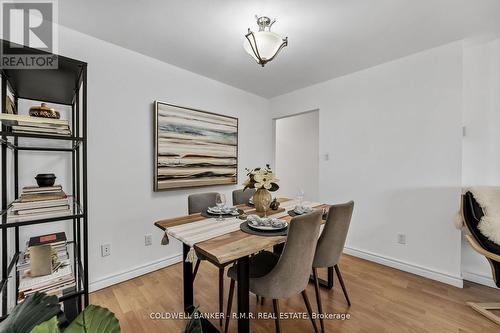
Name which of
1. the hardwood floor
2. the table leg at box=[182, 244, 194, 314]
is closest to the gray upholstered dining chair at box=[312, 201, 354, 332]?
the hardwood floor

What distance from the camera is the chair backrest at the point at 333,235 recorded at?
1631 millimetres

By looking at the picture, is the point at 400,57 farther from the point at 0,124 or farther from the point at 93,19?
the point at 0,124

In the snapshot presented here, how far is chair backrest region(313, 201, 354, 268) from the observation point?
1631 mm

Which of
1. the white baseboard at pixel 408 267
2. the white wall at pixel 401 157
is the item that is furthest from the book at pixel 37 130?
the white baseboard at pixel 408 267

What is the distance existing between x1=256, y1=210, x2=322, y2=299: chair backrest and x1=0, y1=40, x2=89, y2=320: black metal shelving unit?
1.07 metres

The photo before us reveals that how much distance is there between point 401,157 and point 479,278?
1.40 metres

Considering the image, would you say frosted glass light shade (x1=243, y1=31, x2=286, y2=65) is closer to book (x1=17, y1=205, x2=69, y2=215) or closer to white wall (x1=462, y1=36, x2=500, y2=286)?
book (x1=17, y1=205, x2=69, y2=215)

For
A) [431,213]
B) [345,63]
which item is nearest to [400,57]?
[345,63]

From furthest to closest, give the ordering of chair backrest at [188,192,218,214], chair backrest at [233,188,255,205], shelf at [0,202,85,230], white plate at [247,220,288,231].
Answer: chair backrest at [233,188,255,205]
chair backrest at [188,192,218,214]
white plate at [247,220,288,231]
shelf at [0,202,85,230]

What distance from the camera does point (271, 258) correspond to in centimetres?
175

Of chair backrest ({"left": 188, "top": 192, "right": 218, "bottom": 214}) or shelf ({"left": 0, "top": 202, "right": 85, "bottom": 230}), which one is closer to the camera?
shelf ({"left": 0, "top": 202, "right": 85, "bottom": 230})

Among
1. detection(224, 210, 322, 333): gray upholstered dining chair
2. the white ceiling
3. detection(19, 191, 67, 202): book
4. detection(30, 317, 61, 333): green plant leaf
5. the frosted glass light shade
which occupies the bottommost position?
detection(224, 210, 322, 333): gray upholstered dining chair

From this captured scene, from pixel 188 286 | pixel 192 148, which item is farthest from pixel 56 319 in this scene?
pixel 192 148

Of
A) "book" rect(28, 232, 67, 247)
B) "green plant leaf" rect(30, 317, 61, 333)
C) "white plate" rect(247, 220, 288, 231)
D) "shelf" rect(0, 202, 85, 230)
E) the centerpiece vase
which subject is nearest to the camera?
"green plant leaf" rect(30, 317, 61, 333)
